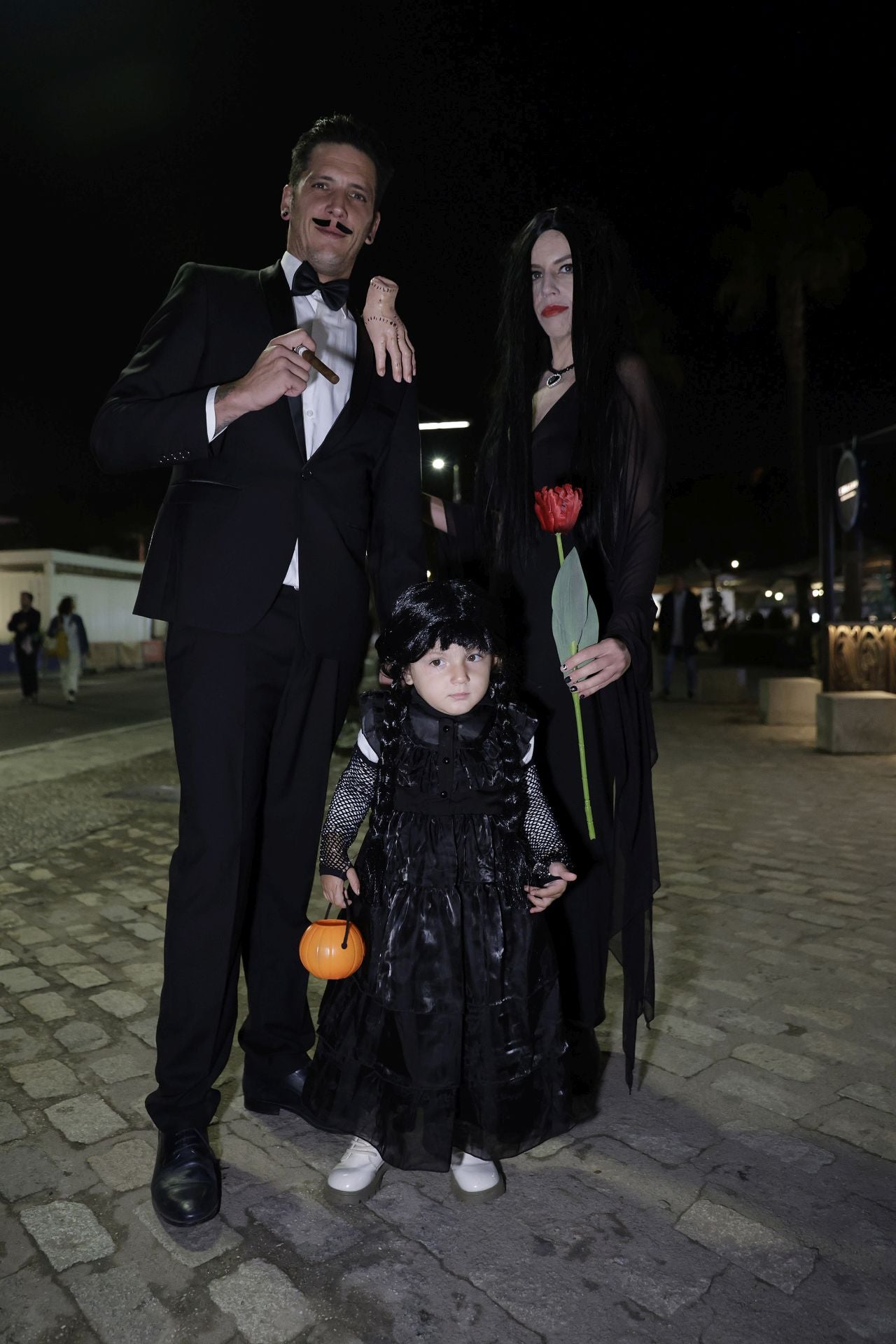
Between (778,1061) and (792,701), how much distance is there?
9.10m

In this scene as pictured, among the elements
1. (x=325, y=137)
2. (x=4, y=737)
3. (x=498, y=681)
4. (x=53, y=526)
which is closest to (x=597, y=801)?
(x=498, y=681)

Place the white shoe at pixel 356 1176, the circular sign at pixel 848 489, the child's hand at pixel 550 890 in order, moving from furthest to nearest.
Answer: the circular sign at pixel 848 489, the child's hand at pixel 550 890, the white shoe at pixel 356 1176

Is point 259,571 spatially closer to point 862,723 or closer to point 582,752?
point 582,752

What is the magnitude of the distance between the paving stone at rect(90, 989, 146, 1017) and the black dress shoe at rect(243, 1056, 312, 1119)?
0.84 metres

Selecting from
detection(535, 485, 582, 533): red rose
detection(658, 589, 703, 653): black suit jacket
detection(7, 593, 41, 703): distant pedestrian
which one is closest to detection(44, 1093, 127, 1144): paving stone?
detection(535, 485, 582, 533): red rose

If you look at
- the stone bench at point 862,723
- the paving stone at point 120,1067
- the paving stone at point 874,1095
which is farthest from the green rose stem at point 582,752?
the stone bench at point 862,723

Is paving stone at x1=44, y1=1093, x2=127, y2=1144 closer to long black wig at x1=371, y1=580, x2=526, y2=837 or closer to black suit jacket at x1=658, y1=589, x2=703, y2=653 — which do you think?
long black wig at x1=371, y1=580, x2=526, y2=837

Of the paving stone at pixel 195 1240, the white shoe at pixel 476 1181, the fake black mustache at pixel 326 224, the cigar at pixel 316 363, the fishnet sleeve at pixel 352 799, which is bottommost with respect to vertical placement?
the white shoe at pixel 476 1181

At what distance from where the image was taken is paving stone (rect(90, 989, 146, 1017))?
3141 millimetres

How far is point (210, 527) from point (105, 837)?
4233 millimetres

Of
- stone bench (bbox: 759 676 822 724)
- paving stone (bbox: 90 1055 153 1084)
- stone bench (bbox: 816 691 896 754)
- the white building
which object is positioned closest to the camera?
paving stone (bbox: 90 1055 153 1084)

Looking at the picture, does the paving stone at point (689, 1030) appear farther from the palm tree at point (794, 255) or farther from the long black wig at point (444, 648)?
the palm tree at point (794, 255)

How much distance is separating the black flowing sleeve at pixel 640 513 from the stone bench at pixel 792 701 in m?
9.54

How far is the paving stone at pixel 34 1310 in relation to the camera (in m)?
1.64
